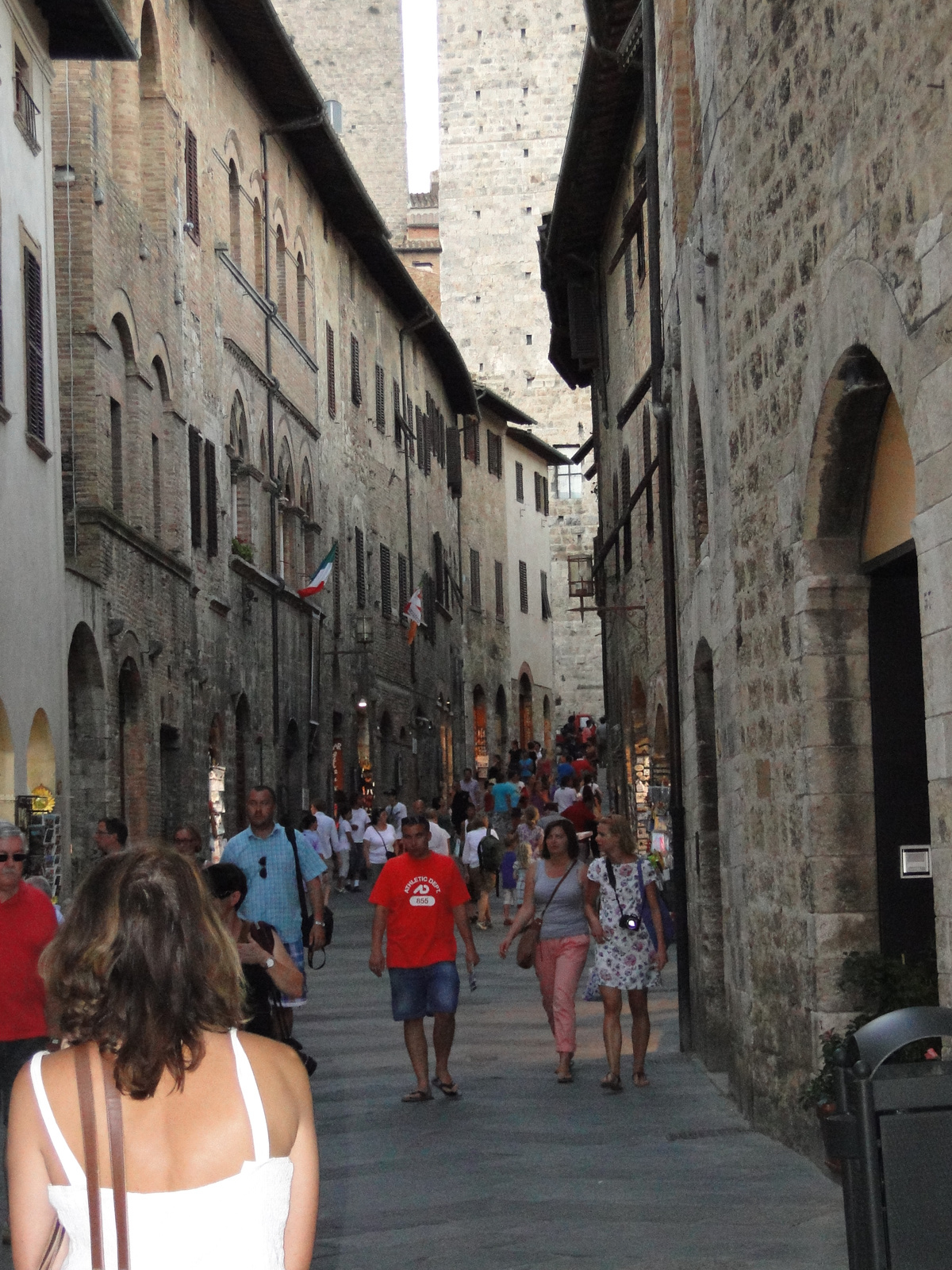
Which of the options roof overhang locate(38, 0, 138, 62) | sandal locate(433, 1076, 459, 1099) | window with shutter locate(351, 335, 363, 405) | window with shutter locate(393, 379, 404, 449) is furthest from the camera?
window with shutter locate(393, 379, 404, 449)

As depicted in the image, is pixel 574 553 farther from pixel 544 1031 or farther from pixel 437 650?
pixel 544 1031

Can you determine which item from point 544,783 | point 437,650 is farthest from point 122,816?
point 437,650

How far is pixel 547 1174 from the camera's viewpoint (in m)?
8.49

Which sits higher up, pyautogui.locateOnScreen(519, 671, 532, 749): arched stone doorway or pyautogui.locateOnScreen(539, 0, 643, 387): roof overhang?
pyautogui.locateOnScreen(539, 0, 643, 387): roof overhang

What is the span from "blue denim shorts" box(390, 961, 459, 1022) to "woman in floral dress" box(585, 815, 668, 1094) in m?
1.12

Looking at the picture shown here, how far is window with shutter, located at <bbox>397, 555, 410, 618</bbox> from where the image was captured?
131 ft

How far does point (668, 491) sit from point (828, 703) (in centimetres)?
626

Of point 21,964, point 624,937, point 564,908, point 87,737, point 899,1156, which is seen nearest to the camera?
point 899,1156

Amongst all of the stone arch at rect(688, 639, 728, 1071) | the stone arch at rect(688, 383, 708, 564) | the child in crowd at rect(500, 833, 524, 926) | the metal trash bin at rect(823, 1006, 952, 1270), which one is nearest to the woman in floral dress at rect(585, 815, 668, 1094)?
the stone arch at rect(688, 639, 728, 1071)

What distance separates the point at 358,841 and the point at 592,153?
12.0 meters

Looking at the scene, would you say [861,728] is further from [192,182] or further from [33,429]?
[192,182]

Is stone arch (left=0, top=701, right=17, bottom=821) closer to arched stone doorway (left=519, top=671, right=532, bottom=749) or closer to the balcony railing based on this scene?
the balcony railing

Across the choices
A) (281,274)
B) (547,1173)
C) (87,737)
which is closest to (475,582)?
(281,274)

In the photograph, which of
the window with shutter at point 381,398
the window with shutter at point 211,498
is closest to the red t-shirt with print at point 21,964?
the window with shutter at point 211,498
